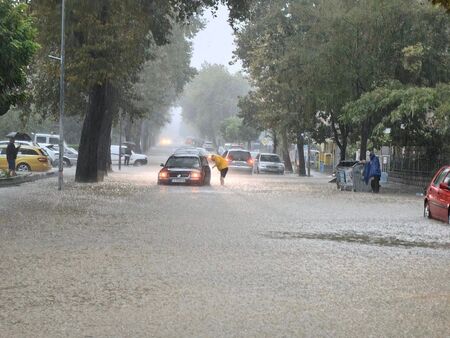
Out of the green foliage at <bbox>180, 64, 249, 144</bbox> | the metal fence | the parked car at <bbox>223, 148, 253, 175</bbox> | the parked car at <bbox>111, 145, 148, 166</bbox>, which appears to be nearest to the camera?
the metal fence

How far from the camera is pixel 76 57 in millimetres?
30891

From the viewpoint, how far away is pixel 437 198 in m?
19.3

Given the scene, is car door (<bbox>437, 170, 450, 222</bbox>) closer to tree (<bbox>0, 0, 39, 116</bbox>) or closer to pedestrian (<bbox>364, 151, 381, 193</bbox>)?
tree (<bbox>0, 0, 39, 116</bbox>)

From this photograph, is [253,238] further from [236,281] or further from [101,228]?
[236,281]

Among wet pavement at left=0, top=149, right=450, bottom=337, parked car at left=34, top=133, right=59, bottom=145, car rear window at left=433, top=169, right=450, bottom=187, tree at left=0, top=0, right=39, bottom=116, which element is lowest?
wet pavement at left=0, top=149, right=450, bottom=337

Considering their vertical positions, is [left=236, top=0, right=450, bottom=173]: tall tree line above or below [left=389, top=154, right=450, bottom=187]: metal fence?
above

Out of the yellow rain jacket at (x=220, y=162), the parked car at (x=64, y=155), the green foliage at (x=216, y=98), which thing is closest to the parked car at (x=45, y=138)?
the parked car at (x=64, y=155)

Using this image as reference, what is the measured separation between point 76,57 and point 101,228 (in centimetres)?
1642

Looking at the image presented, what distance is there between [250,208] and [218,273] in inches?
481

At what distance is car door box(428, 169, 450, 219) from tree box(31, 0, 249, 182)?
14.7 meters

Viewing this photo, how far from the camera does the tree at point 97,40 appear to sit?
30578 mm

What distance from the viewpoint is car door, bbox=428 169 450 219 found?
19.1 meters

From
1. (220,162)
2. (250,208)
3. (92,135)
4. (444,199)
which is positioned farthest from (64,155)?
(444,199)

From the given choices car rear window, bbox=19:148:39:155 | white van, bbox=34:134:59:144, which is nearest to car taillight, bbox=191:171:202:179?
car rear window, bbox=19:148:39:155
